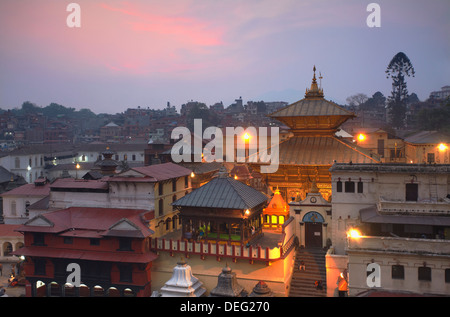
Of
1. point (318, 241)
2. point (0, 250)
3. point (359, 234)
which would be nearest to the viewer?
point (359, 234)

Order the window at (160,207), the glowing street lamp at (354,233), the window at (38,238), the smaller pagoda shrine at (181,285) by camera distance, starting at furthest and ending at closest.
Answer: the window at (160,207)
the window at (38,238)
the glowing street lamp at (354,233)
the smaller pagoda shrine at (181,285)

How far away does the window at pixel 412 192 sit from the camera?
2762cm

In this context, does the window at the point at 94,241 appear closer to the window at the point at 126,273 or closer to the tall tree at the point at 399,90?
the window at the point at 126,273

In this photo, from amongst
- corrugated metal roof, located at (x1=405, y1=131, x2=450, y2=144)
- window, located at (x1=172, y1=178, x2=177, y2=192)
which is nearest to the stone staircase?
window, located at (x1=172, y1=178, x2=177, y2=192)

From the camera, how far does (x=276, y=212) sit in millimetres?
32844

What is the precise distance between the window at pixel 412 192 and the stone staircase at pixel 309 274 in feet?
22.1

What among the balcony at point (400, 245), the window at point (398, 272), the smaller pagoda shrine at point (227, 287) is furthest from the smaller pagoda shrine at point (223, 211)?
the window at point (398, 272)

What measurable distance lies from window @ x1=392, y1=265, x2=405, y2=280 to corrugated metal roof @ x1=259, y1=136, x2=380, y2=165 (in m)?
11.5

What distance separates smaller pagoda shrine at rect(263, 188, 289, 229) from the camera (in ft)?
107

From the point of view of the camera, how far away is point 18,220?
155 feet

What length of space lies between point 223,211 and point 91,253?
906 centimetres
